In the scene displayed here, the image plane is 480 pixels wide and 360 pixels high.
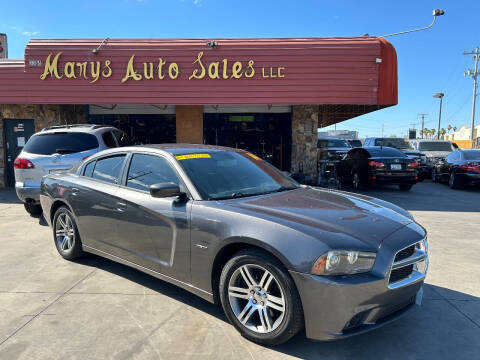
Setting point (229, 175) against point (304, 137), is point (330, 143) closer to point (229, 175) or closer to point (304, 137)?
point (304, 137)

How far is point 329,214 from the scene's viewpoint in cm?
296

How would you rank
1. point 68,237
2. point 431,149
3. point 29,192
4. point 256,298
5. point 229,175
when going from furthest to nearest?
point 431,149 → point 29,192 → point 68,237 → point 229,175 → point 256,298

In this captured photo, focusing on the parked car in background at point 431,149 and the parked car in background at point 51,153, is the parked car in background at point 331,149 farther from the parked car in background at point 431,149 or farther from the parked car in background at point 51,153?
the parked car in background at point 51,153

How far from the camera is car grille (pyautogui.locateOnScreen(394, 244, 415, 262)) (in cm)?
269

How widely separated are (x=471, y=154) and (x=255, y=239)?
12.9 metres

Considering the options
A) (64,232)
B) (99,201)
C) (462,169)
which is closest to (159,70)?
(64,232)

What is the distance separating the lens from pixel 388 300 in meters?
2.58

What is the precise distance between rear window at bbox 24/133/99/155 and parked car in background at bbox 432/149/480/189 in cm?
1178

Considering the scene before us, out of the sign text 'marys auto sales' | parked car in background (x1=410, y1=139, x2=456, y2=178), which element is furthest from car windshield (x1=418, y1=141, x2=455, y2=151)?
the sign text 'marys auto sales'

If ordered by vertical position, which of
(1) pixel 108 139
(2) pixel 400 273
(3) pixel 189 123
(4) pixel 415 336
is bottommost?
(4) pixel 415 336

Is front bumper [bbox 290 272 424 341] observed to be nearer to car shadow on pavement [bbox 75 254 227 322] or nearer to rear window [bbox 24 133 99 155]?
car shadow on pavement [bbox 75 254 227 322]

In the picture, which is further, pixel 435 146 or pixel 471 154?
pixel 435 146

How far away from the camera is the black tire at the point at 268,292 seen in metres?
2.57

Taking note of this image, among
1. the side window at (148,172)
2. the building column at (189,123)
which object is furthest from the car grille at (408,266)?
the building column at (189,123)
